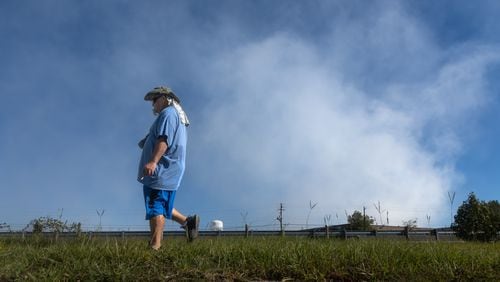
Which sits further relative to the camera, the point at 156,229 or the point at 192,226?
the point at 192,226

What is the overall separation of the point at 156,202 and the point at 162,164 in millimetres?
416

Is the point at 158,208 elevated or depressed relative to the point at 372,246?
elevated

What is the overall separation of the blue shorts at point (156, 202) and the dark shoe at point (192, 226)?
22.2 inches

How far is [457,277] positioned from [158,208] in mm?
2947

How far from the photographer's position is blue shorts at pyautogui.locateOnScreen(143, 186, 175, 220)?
5.21 m

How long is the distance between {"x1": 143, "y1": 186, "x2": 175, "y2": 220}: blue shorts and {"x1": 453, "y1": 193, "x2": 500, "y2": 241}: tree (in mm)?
15729

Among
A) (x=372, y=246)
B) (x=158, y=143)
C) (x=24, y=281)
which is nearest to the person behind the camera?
(x=24, y=281)

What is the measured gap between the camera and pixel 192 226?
5.93 meters

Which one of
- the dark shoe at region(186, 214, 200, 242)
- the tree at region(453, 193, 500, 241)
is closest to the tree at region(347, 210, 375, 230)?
the tree at region(453, 193, 500, 241)

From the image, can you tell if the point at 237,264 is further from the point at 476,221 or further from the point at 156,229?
the point at 476,221

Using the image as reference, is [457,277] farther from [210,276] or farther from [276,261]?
[210,276]

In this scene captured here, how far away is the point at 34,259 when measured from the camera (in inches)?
168

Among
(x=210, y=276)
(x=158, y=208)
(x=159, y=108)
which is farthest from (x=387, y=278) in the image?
(x=159, y=108)

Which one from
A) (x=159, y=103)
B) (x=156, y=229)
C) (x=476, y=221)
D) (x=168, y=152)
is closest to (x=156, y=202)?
(x=156, y=229)
